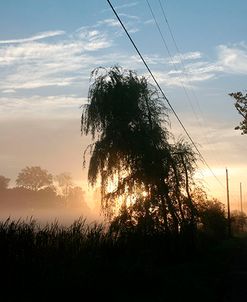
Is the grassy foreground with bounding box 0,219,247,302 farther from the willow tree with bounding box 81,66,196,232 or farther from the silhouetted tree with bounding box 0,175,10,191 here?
the silhouetted tree with bounding box 0,175,10,191

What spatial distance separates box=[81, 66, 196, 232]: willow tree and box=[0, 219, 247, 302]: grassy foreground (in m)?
8.00

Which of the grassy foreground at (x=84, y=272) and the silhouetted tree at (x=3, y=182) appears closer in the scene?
the grassy foreground at (x=84, y=272)

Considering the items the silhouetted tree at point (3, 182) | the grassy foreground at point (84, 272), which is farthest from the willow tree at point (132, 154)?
the silhouetted tree at point (3, 182)

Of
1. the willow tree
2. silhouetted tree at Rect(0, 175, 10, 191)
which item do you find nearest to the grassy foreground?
the willow tree

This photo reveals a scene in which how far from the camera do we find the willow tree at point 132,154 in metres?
24.9

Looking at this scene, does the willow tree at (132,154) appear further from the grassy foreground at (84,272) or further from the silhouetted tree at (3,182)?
the silhouetted tree at (3,182)

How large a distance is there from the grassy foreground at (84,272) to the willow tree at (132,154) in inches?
315

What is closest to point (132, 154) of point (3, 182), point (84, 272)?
point (84, 272)

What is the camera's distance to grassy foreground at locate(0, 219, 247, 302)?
10.3m

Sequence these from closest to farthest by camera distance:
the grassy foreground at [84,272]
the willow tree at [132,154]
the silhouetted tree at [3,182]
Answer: the grassy foreground at [84,272] → the willow tree at [132,154] → the silhouetted tree at [3,182]

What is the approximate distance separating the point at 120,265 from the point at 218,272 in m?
5.25

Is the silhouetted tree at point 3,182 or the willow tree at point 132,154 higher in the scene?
the silhouetted tree at point 3,182

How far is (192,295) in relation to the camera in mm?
12234

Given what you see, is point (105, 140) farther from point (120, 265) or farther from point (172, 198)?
point (120, 265)
